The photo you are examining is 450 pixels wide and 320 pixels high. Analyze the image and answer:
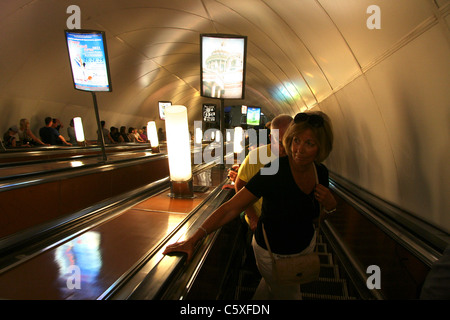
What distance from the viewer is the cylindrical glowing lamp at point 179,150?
291cm

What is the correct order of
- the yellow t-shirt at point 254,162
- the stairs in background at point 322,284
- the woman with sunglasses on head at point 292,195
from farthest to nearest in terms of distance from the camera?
the stairs in background at point 322,284
the yellow t-shirt at point 254,162
the woman with sunglasses on head at point 292,195

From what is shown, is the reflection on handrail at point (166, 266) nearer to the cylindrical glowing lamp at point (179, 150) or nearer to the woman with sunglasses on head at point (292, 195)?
the woman with sunglasses on head at point (292, 195)

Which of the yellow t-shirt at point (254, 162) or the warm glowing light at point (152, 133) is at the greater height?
the warm glowing light at point (152, 133)

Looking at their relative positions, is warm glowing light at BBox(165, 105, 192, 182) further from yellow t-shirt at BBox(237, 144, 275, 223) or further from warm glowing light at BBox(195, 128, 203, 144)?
warm glowing light at BBox(195, 128, 203, 144)

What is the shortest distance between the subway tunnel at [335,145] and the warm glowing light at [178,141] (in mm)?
481

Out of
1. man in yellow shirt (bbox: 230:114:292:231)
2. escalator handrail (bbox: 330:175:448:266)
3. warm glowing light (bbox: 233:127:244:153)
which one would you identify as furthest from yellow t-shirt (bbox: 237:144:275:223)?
warm glowing light (bbox: 233:127:244:153)

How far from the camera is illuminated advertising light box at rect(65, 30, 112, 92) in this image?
4.52m

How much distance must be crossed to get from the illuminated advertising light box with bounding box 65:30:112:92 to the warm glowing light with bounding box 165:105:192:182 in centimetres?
260

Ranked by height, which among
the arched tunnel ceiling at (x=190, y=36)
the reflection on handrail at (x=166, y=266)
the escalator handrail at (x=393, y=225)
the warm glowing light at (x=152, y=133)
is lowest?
the escalator handrail at (x=393, y=225)

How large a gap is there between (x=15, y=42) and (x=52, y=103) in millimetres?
3891

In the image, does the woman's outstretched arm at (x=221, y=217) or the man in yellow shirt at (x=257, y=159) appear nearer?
the woman's outstretched arm at (x=221, y=217)

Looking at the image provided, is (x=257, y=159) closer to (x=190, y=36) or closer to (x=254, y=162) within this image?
(x=254, y=162)

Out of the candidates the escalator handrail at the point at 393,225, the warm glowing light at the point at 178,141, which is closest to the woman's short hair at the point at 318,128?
the escalator handrail at the point at 393,225

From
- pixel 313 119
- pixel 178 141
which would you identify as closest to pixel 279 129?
pixel 313 119
